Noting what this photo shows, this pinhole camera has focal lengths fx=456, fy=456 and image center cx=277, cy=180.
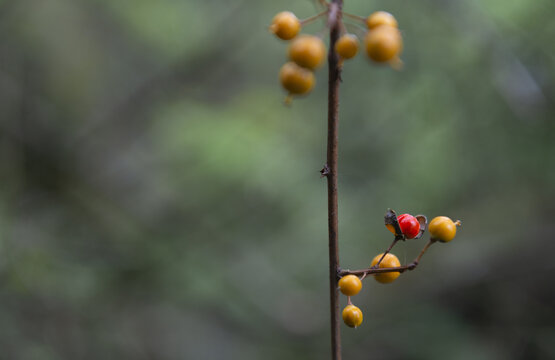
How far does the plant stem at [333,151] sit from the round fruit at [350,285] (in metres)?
0.02

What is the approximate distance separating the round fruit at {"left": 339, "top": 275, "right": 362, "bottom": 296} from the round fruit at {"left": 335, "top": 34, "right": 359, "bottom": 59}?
37 cm

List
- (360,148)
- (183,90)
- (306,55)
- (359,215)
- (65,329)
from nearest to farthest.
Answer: (306,55)
(65,329)
(183,90)
(360,148)
(359,215)

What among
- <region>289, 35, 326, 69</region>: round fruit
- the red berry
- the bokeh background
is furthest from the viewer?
the bokeh background

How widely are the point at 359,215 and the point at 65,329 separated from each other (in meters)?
2.95

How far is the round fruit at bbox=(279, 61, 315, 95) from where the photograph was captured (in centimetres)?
63

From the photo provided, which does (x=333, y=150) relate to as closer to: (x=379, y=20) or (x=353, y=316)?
(x=379, y=20)

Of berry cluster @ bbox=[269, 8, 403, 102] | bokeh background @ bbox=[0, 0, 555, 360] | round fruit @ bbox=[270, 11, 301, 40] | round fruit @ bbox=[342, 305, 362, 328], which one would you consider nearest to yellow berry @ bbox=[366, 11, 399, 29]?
berry cluster @ bbox=[269, 8, 403, 102]

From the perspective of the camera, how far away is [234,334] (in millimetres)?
4172

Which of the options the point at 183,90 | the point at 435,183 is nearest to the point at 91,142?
the point at 183,90

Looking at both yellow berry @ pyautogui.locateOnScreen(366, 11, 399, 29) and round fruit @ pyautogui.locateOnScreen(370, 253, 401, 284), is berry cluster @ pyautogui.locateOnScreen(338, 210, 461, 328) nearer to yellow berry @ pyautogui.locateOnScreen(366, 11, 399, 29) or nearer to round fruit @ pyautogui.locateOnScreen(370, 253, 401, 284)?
round fruit @ pyautogui.locateOnScreen(370, 253, 401, 284)

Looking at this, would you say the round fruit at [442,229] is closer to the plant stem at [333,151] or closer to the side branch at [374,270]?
the side branch at [374,270]

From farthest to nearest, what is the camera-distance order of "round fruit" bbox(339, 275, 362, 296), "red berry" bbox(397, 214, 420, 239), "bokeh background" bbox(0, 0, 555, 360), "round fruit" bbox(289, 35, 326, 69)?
"bokeh background" bbox(0, 0, 555, 360) → "red berry" bbox(397, 214, 420, 239) → "round fruit" bbox(339, 275, 362, 296) → "round fruit" bbox(289, 35, 326, 69)

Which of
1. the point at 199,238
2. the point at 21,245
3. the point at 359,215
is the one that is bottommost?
the point at 21,245

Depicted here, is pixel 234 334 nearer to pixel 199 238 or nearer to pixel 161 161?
pixel 199 238
